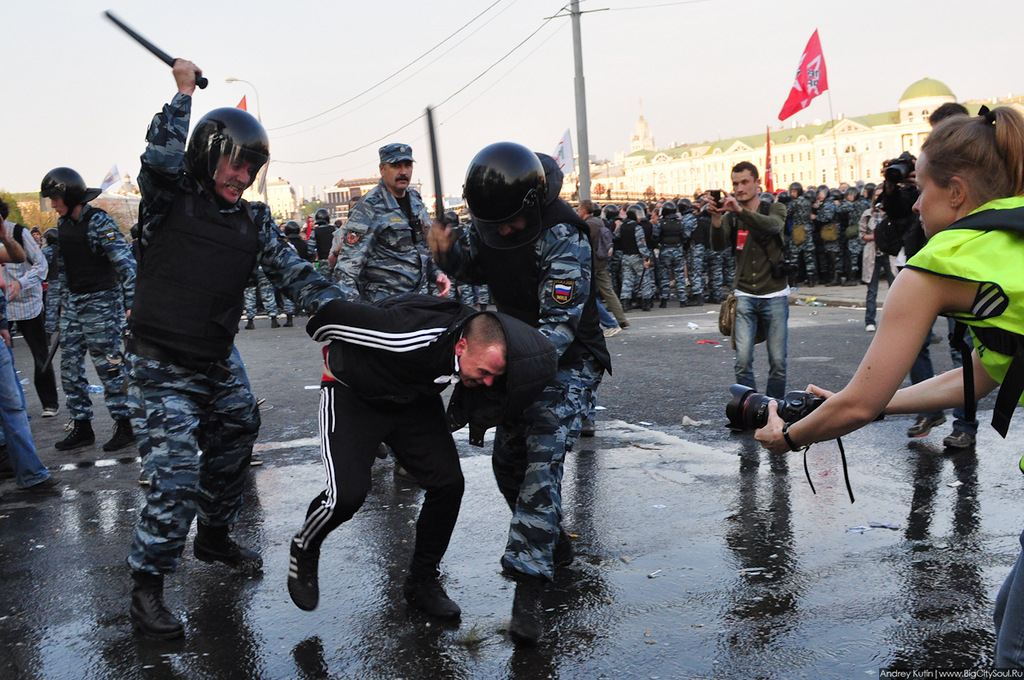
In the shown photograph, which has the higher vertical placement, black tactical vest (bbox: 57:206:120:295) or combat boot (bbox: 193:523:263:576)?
black tactical vest (bbox: 57:206:120:295)

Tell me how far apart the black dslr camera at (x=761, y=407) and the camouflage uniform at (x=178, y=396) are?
1.79m

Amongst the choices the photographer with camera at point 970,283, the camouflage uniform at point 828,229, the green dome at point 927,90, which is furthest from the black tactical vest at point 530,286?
the green dome at point 927,90

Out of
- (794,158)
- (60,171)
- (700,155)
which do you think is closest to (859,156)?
(794,158)

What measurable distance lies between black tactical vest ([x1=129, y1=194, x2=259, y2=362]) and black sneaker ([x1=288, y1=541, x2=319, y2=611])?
913 millimetres

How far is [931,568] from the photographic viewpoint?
3.92 m

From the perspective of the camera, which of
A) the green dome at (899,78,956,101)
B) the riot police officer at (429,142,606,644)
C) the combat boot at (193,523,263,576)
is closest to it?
the riot police officer at (429,142,606,644)

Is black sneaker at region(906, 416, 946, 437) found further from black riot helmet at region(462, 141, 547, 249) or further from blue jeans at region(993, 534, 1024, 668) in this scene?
blue jeans at region(993, 534, 1024, 668)

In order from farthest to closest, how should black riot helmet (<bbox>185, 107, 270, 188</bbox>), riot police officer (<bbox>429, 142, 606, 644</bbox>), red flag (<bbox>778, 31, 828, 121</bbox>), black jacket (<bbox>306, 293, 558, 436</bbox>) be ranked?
red flag (<bbox>778, 31, 828, 121</bbox>) → black riot helmet (<bbox>185, 107, 270, 188</bbox>) → riot police officer (<bbox>429, 142, 606, 644</bbox>) → black jacket (<bbox>306, 293, 558, 436</bbox>)

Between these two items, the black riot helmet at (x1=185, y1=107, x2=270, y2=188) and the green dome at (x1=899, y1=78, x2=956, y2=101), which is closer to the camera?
the black riot helmet at (x1=185, y1=107, x2=270, y2=188)

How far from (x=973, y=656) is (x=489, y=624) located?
1.76 metres

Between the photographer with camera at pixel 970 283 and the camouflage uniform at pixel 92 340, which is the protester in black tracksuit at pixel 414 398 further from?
the camouflage uniform at pixel 92 340

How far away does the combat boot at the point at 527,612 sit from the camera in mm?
3334

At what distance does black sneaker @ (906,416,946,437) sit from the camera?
630 centimetres

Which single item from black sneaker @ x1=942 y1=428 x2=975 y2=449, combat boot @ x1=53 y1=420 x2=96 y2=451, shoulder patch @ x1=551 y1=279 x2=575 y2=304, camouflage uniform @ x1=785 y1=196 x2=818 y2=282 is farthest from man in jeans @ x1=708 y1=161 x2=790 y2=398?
camouflage uniform @ x1=785 y1=196 x2=818 y2=282
